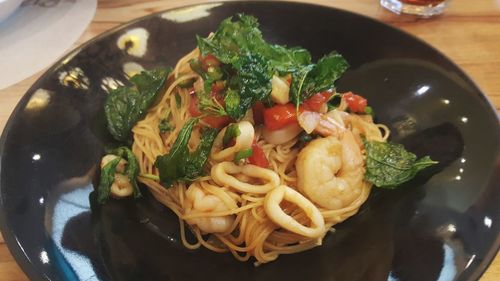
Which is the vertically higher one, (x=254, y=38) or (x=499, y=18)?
(x=254, y=38)

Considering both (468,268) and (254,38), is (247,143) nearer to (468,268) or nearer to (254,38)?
(254,38)

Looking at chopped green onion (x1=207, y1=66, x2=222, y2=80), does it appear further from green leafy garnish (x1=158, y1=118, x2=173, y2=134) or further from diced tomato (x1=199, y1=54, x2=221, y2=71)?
green leafy garnish (x1=158, y1=118, x2=173, y2=134)

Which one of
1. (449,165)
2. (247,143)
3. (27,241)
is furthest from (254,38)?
(27,241)

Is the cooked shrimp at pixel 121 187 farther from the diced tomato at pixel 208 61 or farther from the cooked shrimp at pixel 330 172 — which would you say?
the cooked shrimp at pixel 330 172

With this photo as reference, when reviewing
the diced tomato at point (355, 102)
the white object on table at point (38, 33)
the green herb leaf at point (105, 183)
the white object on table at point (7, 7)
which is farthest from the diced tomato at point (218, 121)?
the white object on table at point (7, 7)

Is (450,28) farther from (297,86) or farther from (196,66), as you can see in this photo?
(196,66)
